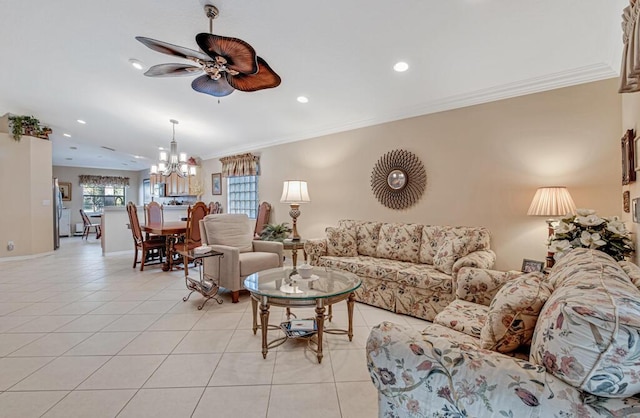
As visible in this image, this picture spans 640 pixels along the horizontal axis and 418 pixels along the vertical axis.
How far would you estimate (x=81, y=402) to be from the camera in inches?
68.1

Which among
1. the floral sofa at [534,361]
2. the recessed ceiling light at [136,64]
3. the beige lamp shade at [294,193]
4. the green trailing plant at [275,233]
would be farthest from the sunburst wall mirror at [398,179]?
the recessed ceiling light at [136,64]

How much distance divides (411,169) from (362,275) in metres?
1.58

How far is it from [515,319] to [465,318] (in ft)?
2.37

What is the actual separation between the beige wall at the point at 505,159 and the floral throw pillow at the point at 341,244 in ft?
2.13

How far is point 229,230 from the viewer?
150 inches

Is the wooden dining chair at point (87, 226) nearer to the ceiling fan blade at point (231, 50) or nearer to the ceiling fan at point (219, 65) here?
the ceiling fan at point (219, 65)

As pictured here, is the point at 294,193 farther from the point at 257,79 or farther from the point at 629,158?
the point at 629,158

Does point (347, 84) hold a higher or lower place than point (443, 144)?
higher

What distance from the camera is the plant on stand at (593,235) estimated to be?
2.04 m

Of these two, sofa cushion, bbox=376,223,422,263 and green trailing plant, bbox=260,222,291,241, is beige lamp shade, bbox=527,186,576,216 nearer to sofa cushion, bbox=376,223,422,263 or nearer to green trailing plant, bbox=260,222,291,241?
sofa cushion, bbox=376,223,422,263

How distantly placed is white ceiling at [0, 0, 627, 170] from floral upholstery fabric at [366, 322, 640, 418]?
246 centimetres

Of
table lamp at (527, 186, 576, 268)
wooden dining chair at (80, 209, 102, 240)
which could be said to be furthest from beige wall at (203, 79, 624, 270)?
wooden dining chair at (80, 209, 102, 240)

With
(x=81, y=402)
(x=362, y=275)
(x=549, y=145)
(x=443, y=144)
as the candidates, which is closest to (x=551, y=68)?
(x=549, y=145)

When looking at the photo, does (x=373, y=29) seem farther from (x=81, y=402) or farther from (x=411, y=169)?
(x=81, y=402)
